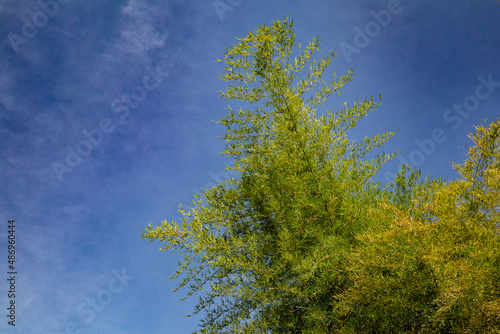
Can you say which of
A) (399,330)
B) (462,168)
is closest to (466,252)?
(399,330)

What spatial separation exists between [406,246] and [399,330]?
4.06 feet

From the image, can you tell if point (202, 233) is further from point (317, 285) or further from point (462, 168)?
point (462, 168)

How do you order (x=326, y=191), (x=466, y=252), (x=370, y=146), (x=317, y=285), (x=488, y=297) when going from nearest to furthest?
(x=488, y=297) → (x=466, y=252) → (x=317, y=285) → (x=326, y=191) → (x=370, y=146)

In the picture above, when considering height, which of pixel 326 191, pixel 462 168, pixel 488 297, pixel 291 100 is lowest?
pixel 488 297

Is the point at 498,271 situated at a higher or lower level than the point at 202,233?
lower

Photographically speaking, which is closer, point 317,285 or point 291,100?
point 317,285

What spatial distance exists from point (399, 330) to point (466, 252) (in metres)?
1.21

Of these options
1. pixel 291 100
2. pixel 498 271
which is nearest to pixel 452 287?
pixel 498 271

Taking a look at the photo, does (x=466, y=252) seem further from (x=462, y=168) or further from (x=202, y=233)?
(x=202, y=233)

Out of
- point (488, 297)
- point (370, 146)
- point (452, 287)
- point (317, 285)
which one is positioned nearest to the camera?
point (452, 287)

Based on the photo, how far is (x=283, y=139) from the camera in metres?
5.42

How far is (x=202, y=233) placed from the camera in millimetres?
5258

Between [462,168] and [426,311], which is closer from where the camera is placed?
[426,311]

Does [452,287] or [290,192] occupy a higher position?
[290,192]
